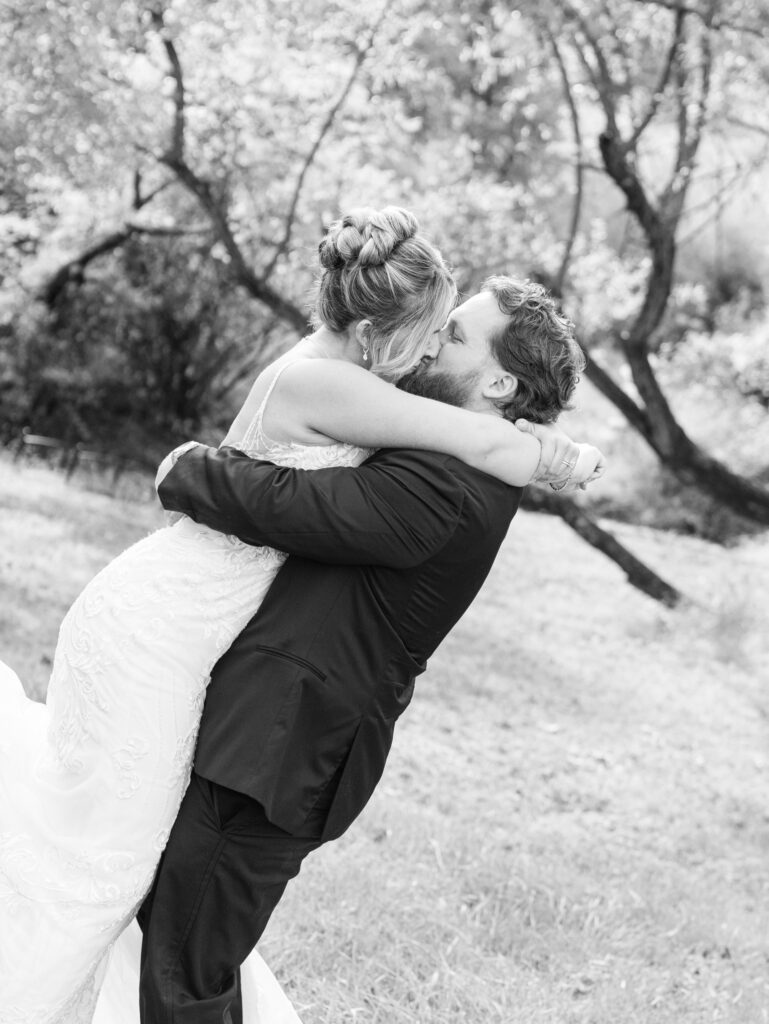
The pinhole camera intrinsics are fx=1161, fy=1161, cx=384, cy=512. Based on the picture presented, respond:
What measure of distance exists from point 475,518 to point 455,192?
11.0m

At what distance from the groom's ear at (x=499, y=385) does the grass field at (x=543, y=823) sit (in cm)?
216

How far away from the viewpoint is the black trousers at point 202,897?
8.27 ft

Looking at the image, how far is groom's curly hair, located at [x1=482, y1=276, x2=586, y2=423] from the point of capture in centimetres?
265

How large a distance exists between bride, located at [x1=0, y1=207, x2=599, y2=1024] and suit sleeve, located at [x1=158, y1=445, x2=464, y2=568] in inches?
3.5

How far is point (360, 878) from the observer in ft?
15.4

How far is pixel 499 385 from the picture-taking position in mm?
2695

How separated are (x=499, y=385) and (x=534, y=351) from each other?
116 mm

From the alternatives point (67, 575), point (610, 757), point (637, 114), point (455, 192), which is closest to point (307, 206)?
point (455, 192)

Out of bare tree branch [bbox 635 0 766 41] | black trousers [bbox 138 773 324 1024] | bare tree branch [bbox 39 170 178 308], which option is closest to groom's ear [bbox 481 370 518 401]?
black trousers [bbox 138 773 324 1024]

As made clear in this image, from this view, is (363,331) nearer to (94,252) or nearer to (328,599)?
(328,599)

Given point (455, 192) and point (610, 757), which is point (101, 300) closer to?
point (455, 192)

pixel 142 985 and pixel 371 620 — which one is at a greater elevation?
pixel 371 620

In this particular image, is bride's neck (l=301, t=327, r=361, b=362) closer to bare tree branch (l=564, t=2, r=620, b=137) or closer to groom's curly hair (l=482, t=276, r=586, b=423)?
groom's curly hair (l=482, t=276, r=586, b=423)

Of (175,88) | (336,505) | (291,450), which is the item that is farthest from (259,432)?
(175,88)
